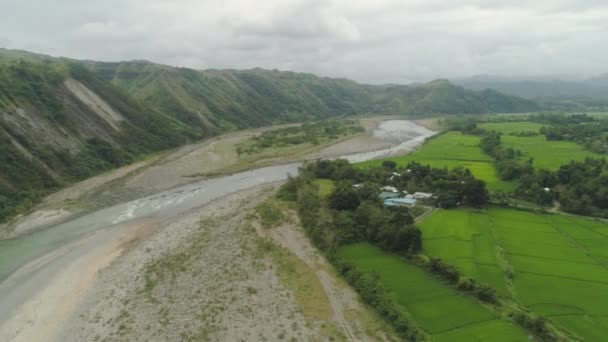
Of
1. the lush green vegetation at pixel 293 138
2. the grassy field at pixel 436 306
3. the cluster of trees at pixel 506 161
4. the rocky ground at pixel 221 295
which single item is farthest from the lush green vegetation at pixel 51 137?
the cluster of trees at pixel 506 161

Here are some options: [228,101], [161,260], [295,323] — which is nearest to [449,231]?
[295,323]

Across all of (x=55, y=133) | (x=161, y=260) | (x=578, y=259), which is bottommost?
(x=578, y=259)

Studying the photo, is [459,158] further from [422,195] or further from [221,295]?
[221,295]

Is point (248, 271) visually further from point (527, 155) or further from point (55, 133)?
point (527, 155)

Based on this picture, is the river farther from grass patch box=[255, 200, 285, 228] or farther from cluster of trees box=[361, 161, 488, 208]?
cluster of trees box=[361, 161, 488, 208]

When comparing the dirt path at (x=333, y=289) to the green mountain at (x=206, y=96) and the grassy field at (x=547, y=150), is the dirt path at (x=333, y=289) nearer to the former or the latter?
the grassy field at (x=547, y=150)

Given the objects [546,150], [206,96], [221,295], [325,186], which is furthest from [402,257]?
[206,96]
